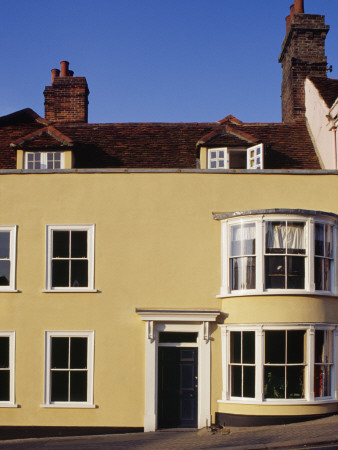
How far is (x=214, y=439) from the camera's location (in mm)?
16828

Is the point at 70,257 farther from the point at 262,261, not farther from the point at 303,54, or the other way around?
the point at 303,54

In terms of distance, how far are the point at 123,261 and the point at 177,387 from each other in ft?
11.9

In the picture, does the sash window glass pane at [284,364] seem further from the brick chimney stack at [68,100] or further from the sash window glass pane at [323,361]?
the brick chimney stack at [68,100]

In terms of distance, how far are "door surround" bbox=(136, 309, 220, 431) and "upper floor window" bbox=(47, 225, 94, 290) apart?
1.84m

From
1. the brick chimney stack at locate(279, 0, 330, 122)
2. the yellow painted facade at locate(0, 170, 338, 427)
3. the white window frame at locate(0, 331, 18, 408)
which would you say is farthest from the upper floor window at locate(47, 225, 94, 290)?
the brick chimney stack at locate(279, 0, 330, 122)

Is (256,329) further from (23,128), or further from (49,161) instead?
(23,128)

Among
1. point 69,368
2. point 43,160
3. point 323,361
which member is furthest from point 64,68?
point 323,361

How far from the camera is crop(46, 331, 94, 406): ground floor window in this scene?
1859 cm

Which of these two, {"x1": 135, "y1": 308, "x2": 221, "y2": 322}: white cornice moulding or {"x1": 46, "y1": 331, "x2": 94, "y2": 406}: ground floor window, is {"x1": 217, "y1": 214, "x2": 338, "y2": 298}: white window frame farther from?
{"x1": 46, "y1": 331, "x2": 94, "y2": 406}: ground floor window

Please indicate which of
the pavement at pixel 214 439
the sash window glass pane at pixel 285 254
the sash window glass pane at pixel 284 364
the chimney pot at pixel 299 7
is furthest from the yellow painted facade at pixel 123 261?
the chimney pot at pixel 299 7

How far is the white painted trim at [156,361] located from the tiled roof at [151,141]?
5.67 meters

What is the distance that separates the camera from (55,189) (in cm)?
1934

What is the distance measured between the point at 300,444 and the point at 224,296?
4522 millimetres

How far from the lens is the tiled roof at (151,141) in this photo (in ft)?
72.7
